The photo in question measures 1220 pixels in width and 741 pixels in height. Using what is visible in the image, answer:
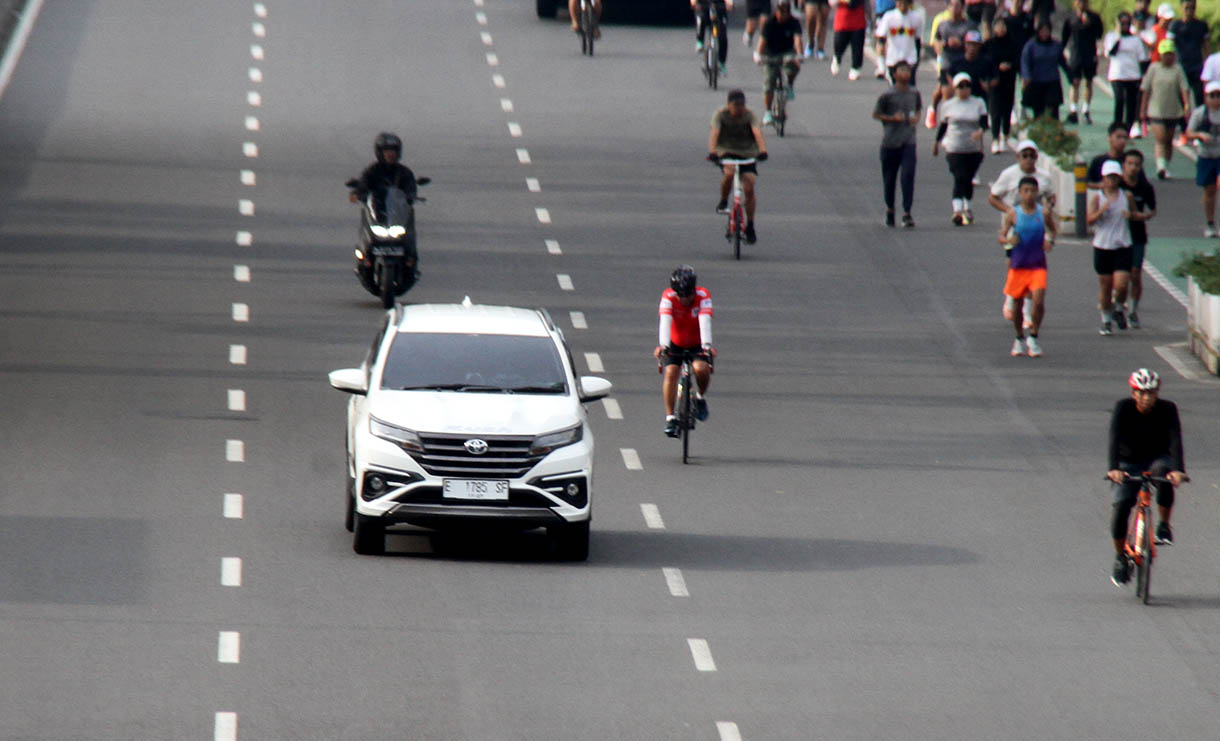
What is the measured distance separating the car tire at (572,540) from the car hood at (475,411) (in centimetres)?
67

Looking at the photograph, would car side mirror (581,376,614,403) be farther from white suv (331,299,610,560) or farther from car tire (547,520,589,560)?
car tire (547,520,589,560)

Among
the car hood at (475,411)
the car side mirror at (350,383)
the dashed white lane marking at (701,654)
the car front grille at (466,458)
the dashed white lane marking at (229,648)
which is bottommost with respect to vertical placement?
the dashed white lane marking at (701,654)

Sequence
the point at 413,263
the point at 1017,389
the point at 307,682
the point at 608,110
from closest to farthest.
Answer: the point at 307,682 → the point at 1017,389 → the point at 413,263 → the point at 608,110

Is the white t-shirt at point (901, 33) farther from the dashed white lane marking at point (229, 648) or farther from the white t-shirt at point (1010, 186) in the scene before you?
the dashed white lane marking at point (229, 648)

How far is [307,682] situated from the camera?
42.4 feet

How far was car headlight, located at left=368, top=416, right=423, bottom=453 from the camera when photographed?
52.2 feet

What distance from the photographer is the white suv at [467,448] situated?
15.9 meters

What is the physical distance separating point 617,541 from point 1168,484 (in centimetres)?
395

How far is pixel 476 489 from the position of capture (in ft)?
52.2

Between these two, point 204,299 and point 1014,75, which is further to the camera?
point 1014,75

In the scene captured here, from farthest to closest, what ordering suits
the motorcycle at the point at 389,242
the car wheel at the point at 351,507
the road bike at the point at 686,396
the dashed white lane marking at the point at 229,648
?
the motorcycle at the point at 389,242 → the road bike at the point at 686,396 → the car wheel at the point at 351,507 → the dashed white lane marking at the point at 229,648

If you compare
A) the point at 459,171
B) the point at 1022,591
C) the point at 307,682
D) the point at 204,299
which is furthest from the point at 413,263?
the point at 307,682

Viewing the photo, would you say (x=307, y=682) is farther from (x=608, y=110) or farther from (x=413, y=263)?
(x=608, y=110)

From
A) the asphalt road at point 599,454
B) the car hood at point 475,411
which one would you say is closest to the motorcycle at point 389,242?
the asphalt road at point 599,454
